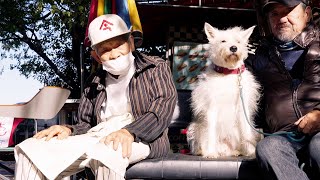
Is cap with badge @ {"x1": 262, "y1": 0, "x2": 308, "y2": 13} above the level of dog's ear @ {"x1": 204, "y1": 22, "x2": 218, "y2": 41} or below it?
above

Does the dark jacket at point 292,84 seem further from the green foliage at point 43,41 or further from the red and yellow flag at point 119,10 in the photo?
the green foliage at point 43,41

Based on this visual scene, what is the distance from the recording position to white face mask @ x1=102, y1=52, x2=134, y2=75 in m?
3.35

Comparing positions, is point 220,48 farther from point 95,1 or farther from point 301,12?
point 95,1

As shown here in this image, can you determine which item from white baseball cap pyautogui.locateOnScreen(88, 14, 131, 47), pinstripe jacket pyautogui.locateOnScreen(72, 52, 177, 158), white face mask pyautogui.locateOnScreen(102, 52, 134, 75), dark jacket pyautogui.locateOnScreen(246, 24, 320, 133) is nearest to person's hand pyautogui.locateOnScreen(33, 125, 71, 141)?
pinstripe jacket pyautogui.locateOnScreen(72, 52, 177, 158)

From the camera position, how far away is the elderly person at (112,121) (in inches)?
112

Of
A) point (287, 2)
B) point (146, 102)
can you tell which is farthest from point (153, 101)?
point (287, 2)

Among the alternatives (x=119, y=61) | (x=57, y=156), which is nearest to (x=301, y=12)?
(x=119, y=61)

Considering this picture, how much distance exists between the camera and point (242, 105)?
364 cm

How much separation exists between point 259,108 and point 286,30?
2.19 feet

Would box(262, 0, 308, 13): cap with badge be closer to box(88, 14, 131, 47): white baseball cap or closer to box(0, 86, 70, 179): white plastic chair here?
box(88, 14, 131, 47): white baseball cap

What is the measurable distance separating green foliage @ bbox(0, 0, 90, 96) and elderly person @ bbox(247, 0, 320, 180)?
8971 millimetres

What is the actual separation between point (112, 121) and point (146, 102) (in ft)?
0.88

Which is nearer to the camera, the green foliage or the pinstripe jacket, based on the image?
the pinstripe jacket

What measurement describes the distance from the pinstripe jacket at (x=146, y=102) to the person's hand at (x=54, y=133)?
162 mm
